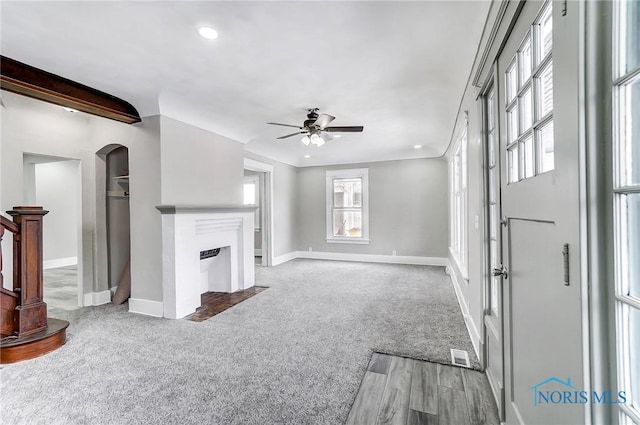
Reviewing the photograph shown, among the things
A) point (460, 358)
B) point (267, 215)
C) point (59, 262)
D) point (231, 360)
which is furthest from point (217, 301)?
point (59, 262)

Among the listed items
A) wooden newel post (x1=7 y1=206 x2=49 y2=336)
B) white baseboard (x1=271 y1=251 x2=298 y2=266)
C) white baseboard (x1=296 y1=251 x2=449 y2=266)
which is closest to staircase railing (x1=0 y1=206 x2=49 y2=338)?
wooden newel post (x1=7 y1=206 x2=49 y2=336)

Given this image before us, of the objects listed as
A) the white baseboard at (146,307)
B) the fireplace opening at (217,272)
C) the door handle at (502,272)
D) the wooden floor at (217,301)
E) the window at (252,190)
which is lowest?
the wooden floor at (217,301)

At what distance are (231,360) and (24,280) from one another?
2.08 m

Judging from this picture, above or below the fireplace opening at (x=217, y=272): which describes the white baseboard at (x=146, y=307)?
below

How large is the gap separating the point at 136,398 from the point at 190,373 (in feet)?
1.20

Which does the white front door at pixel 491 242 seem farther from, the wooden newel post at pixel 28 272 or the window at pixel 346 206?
the window at pixel 346 206

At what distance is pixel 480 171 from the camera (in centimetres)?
209

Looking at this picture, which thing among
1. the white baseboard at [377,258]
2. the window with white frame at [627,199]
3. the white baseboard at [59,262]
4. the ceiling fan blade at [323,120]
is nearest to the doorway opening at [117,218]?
the ceiling fan blade at [323,120]

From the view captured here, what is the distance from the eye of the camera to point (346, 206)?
7.08 metres

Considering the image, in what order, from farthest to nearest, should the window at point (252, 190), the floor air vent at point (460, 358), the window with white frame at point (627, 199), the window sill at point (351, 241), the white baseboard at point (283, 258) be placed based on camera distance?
the window at point (252, 190) → the window sill at point (351, 241) → the white baseboard at point (283, 258) → the floor air vent at point (460, 358) → the window with white frame at point (627, 199)

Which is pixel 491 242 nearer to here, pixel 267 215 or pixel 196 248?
pixel 196 248

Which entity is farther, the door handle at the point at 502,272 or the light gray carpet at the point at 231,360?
the light gray carpet at the point at 231,360

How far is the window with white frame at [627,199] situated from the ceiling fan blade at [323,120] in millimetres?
2540

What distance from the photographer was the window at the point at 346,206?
22.5 ft
